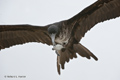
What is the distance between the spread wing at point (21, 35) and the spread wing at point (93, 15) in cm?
76

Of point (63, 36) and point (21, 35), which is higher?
point (21, 35)

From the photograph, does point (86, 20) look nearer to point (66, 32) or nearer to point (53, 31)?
point (66, 32)

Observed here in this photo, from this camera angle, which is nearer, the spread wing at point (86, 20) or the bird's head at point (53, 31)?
the spread wing at point (86, 20)

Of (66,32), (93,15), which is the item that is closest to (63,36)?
(66,32)

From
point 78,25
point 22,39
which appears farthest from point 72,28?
point 22,39

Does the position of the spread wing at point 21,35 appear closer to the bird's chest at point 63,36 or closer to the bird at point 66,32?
the bird at point 66,32

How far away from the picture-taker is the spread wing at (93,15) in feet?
29.3

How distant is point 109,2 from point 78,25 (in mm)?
929

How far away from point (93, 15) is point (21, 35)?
6.15 feet

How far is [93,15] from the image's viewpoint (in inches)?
363

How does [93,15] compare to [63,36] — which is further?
[63,36]

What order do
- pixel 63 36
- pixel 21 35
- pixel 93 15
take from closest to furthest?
1. pixel 93 15
2. pixel 63 36
3. pixel 21 35

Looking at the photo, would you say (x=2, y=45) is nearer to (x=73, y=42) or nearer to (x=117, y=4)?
(x=73, y=42)

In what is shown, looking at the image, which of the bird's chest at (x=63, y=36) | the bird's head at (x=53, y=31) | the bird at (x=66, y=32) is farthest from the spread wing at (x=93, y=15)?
the bird's head at (x=53, y=31)
